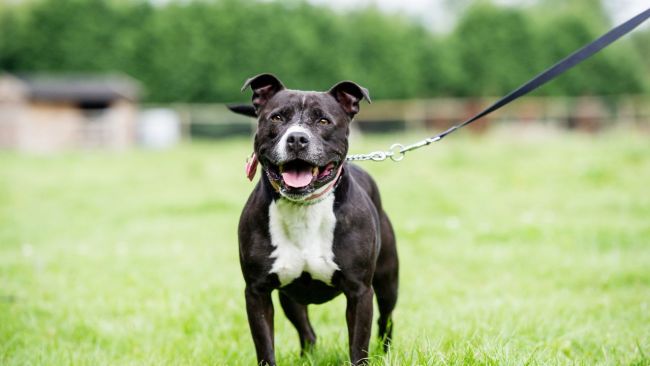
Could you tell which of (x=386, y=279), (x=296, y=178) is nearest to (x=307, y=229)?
(x=296, y=178)

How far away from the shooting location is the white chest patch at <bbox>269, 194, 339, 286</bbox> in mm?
2908

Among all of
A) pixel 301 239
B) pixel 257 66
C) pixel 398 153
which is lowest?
pixel 301 239

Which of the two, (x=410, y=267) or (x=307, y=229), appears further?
(x=410, y=267)

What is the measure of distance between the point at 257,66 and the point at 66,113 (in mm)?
8186

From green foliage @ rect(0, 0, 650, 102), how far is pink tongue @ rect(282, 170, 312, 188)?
86.6ft

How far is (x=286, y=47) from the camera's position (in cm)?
2934

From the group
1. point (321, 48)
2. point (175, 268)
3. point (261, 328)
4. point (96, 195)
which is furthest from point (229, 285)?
point (321, 48)

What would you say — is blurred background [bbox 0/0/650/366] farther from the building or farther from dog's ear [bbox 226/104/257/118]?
dog's ear [bbox 226/104/257/118]

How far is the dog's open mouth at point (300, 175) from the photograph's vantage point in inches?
109

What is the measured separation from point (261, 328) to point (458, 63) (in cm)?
2921

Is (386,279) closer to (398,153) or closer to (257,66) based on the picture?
(398,153)

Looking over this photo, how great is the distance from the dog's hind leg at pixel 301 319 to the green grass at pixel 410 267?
0.40 feet

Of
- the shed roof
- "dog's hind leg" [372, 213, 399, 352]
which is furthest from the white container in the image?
"dog's hind leg" [372, 213, 399, 352]

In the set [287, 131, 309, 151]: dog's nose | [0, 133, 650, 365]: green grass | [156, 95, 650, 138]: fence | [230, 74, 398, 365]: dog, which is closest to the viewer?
[287, 131, 309, 151]: dog's nose
